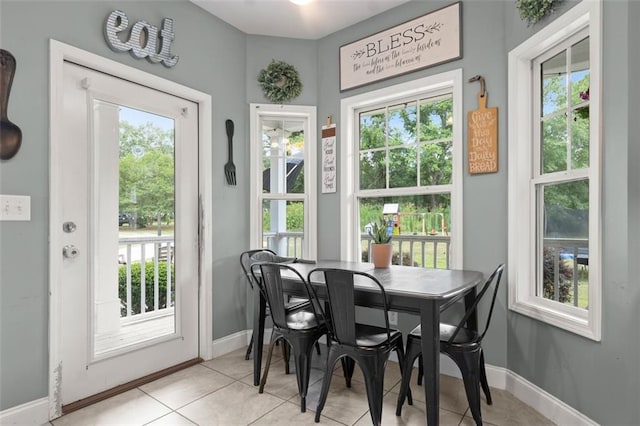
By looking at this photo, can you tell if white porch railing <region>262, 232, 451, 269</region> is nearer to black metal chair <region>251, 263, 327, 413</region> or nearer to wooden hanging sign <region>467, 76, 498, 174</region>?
wooden hanging sign <region>467, 76, 498, 174</region>

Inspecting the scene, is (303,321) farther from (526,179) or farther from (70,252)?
(526,179)

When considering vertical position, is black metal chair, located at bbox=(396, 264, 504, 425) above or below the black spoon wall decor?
below

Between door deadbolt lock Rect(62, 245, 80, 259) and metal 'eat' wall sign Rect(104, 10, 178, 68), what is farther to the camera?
metal 'eat' wall sign Rect(104, 10, 178, 68)

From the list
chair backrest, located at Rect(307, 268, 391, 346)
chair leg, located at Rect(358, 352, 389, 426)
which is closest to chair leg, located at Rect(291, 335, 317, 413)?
chair backrest, located at Rect(307, 268, 391, 346)

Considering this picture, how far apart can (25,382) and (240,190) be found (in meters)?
1.91

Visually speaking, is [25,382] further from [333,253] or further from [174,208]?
[333,253]

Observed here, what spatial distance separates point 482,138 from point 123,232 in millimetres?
2611

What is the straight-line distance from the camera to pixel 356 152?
3131 mm

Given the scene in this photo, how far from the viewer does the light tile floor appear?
1.93 metres

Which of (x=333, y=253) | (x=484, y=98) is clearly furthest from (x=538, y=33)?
(x=333, y=253)

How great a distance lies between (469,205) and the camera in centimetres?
247

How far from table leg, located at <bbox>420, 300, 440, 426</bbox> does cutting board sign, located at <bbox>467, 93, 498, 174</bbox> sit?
1.20m

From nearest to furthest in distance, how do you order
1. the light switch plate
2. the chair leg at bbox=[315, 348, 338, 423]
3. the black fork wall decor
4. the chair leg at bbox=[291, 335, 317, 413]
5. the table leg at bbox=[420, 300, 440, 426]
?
1. the table leg at bbox=[420, 300, 440, 426]
2. the light switch plate
3. the chair leg at bbox=[315, 348, 338, 423]
4. the chair leg at bbox=[291, 335, 317, 413]
5. the black fork wall decor

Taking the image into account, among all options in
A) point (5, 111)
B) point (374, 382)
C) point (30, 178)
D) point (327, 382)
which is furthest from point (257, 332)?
point (5, 111)
